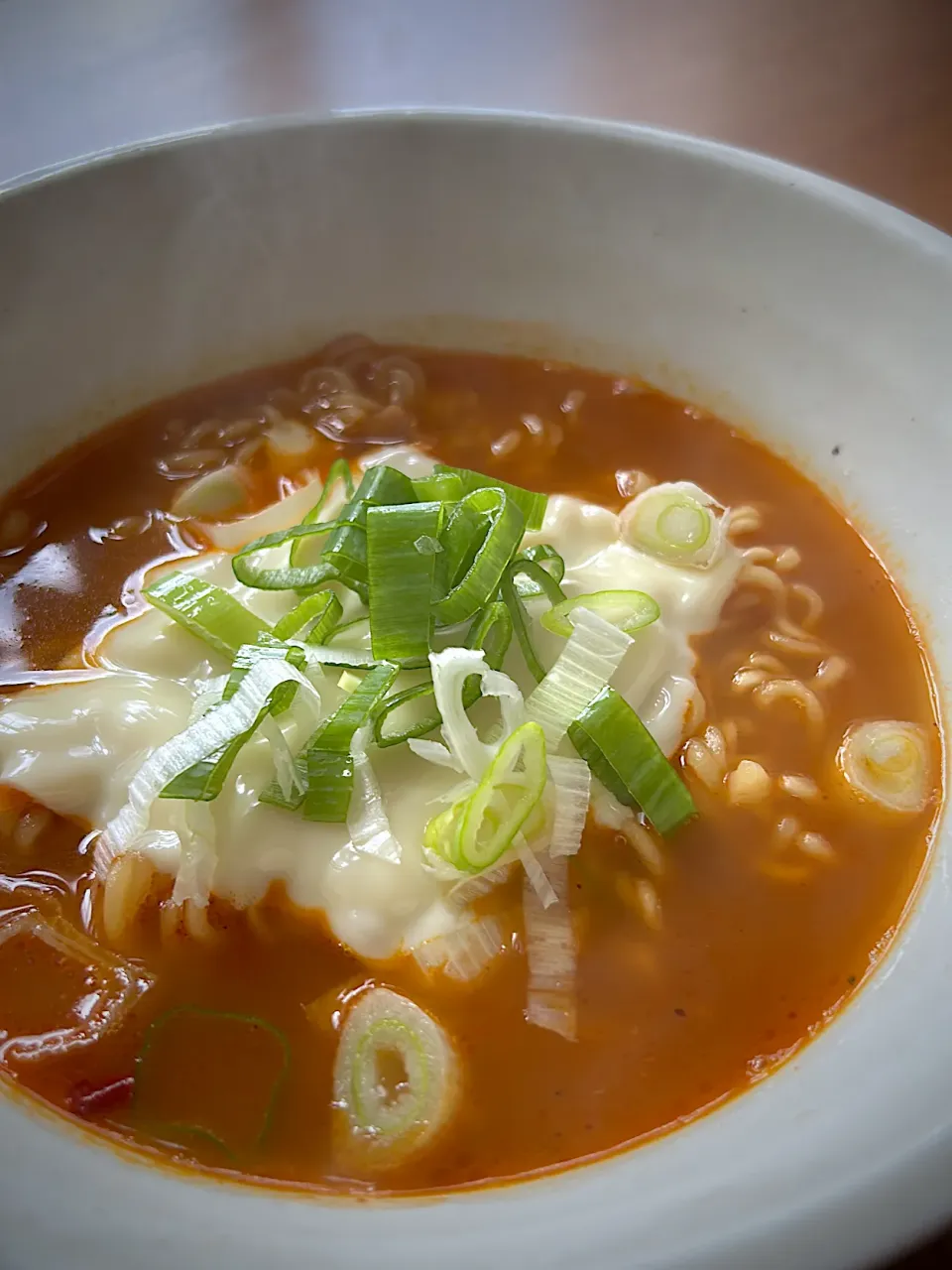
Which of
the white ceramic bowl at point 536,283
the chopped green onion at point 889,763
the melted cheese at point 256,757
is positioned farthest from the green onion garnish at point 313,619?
the chopped green onion at point 889,763

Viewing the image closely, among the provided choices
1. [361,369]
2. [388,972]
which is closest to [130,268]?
[361,369]

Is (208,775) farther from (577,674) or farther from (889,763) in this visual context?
(889,763)

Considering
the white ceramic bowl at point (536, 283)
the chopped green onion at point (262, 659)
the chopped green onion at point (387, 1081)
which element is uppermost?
the white ceramic bowl at point (536, 283)

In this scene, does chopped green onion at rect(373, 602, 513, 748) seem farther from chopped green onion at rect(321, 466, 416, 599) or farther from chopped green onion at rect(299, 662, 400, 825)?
chopped green onion at rect(321, 466, 416, 599)

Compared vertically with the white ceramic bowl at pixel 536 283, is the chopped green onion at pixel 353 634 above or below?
below

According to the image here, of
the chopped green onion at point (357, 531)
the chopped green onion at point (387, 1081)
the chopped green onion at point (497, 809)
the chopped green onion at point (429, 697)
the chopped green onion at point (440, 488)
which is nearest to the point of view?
the chopped green onion at point (387, 1081)

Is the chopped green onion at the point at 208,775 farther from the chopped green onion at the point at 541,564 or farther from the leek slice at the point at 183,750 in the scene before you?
the chopped green onion at the point at 541,564
